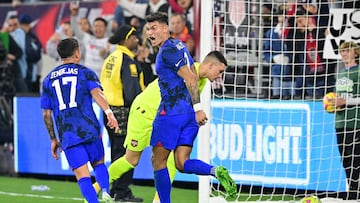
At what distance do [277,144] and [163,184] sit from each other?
11.0 feet

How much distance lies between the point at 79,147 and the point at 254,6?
5614 mm

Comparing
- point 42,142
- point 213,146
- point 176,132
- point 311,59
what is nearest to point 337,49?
point 311,59

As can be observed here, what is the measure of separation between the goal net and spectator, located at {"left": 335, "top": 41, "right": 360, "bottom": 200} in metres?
0.07

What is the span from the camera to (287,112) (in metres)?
13.0

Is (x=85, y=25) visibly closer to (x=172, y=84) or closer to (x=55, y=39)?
(x=55, y=39)

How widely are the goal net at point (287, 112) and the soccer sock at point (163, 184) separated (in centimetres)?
240

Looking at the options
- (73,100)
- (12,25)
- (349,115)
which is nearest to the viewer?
(73,100)

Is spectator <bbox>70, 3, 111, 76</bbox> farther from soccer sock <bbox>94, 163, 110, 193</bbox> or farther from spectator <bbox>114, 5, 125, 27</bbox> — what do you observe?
soccer sock <bbox>94, 163, 110, 193</bbox>

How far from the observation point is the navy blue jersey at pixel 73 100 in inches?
385

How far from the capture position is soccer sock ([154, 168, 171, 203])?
10.1 m

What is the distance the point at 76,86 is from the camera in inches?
385

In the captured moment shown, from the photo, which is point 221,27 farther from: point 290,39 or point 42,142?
point 42,142

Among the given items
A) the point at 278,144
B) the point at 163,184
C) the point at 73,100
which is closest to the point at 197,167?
the point at 163,184

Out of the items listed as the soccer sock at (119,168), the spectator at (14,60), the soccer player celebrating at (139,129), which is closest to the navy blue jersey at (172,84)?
the soccer player celebrating at (139,129)
